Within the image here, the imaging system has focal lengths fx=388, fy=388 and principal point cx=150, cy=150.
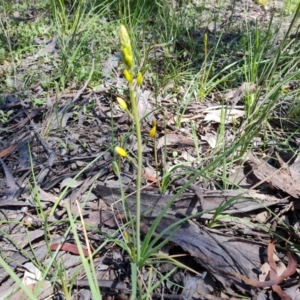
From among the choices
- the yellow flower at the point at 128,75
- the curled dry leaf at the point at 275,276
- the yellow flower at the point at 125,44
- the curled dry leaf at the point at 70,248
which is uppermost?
the yellow flower at the point at 125,44

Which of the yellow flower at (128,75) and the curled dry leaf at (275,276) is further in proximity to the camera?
the curled dry leaf at (275,276)

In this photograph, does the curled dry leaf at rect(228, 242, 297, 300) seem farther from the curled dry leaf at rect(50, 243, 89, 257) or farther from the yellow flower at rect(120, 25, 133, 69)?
the yellow flower at rect(120, 25, 133, 69)

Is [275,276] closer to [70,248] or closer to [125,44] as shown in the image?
[70,248]

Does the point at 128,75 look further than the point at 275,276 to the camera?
No

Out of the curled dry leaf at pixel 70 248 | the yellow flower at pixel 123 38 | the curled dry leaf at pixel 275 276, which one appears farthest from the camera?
the curled dry leaf at pixel 70 248

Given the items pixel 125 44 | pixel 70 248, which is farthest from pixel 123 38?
pixel 70 248

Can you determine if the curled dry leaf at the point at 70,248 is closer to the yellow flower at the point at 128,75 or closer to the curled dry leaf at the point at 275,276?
the curled dry leaf at the point at 275,276

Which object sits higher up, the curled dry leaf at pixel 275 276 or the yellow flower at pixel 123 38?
the yellow flower at pixel 123 38

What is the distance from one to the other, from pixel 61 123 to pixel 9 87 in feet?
1.88

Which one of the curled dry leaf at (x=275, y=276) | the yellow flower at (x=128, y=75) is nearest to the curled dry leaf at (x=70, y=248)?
the curled dry leaf at (x=275, y=276)

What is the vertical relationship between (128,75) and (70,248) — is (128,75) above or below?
above

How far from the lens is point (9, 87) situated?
2.37m

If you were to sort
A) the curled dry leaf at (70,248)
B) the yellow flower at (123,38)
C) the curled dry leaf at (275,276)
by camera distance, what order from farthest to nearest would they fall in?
1. the curled dry leaf at (70,248)
2. the curled dry leaf at (275,276)
3. the yellow flower at (123,38)

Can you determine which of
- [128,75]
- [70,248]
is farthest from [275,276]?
[128,75]
